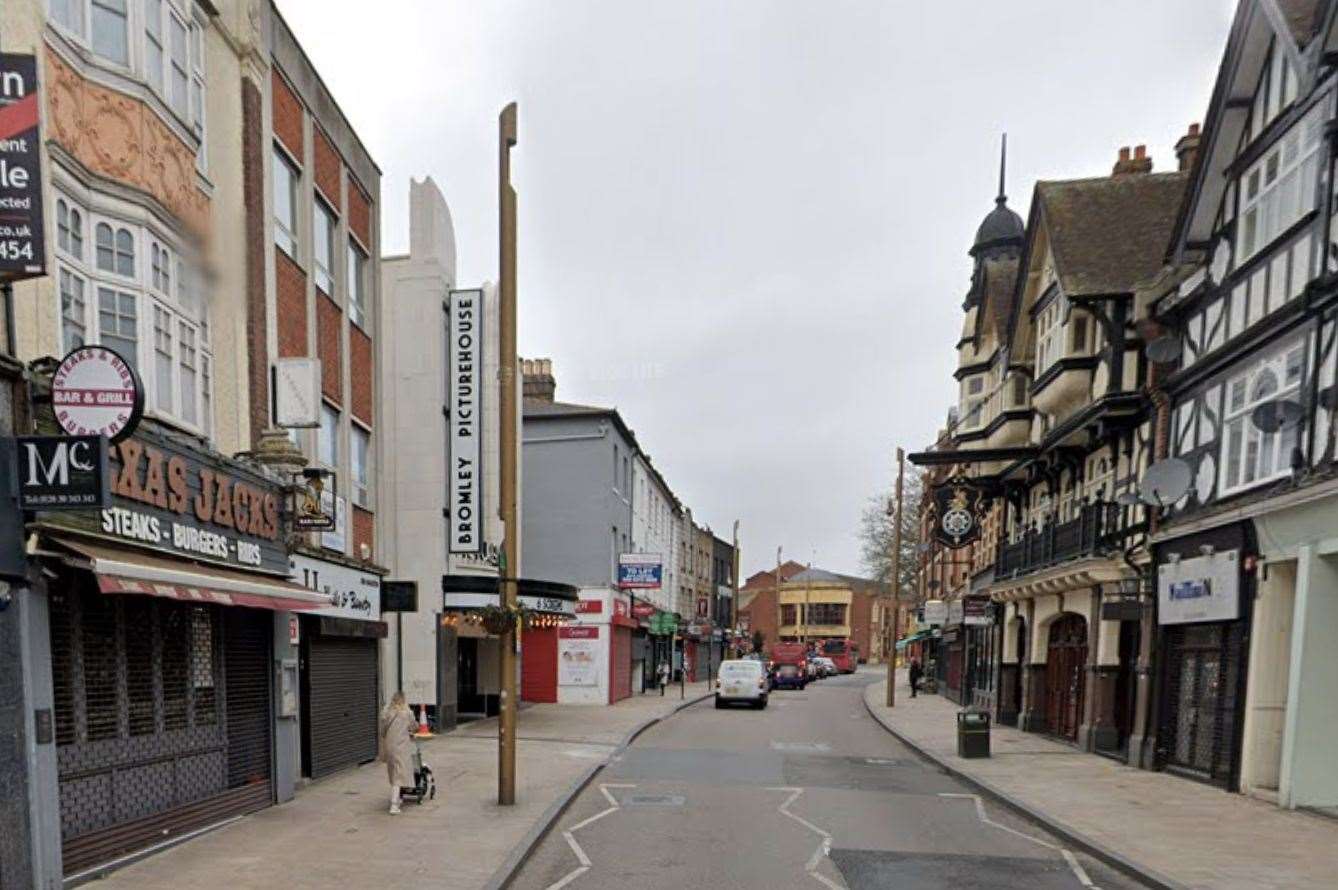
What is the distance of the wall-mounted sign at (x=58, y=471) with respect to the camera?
20.5ft

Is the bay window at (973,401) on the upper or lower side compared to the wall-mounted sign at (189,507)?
upper

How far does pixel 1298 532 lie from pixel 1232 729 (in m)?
3.25

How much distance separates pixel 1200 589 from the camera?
1325 cm

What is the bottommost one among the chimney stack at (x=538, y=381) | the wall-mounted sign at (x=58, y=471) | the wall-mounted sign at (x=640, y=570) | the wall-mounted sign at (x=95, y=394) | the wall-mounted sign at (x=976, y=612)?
the wall-mounted sign at (x=58, y=471)

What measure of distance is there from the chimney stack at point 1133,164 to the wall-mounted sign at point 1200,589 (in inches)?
433

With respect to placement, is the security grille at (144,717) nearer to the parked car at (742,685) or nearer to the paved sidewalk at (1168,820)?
the paved sidewalk at (1168,820)

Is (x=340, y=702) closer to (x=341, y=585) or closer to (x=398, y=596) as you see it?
(x=341, y=585)

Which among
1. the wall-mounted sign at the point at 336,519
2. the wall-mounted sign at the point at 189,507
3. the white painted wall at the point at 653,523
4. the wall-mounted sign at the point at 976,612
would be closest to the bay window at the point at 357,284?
the wall-mounted sign at the point at 336,519

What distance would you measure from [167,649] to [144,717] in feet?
2.32

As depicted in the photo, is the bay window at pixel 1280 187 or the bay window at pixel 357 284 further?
the bay window at pixel 357 284

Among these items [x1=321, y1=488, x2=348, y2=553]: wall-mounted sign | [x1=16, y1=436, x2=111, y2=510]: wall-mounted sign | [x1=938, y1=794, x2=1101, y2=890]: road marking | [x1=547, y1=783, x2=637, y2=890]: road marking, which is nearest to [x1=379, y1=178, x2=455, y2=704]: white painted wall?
Result: [x1=321, y1=488, x2=348, y2=553]: wall-mounted sign

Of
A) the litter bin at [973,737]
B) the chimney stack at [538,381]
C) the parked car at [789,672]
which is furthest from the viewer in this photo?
the parked car at [789,672]

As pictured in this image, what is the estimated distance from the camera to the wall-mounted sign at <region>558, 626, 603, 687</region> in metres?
27.0

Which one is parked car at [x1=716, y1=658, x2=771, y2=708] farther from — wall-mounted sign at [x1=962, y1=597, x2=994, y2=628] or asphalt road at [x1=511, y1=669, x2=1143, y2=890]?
asphalt road at [x1=511, y1=669, x2=1143, y2=890]
